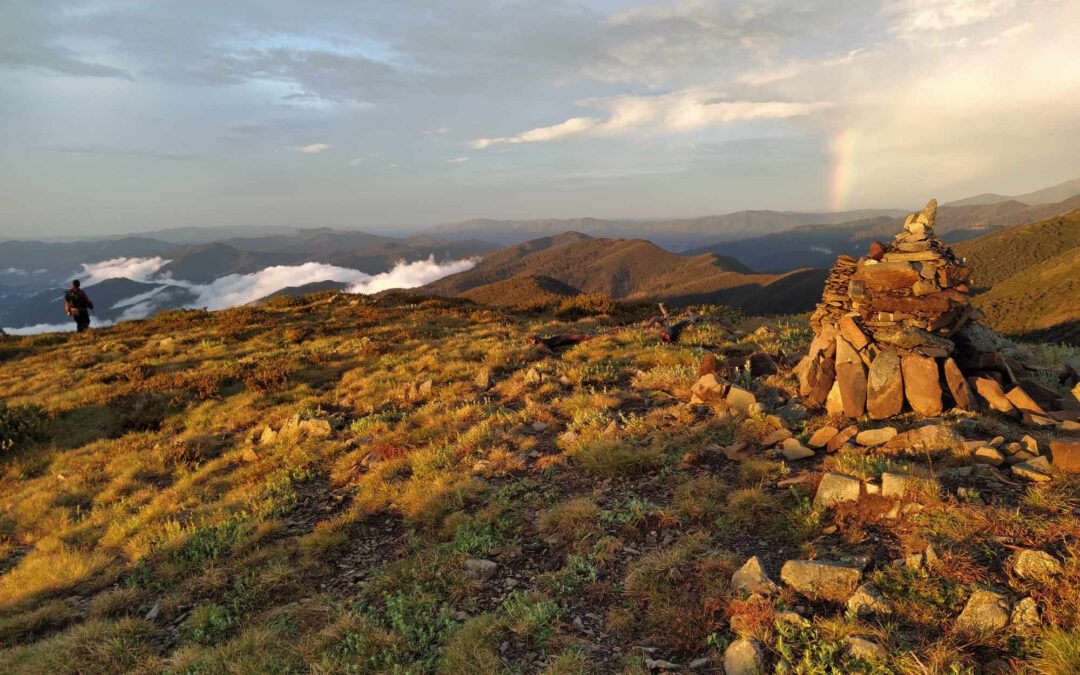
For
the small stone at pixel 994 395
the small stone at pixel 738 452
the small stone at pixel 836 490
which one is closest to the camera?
the small stone at pixel 836 490

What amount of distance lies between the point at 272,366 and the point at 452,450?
367 inches

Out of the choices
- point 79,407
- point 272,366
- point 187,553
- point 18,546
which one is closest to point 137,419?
point 79,407

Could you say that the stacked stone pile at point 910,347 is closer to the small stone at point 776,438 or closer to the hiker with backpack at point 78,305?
the small stone at point 776,438

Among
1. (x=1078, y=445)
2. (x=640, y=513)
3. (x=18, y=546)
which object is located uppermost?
(x=1078, y=445)

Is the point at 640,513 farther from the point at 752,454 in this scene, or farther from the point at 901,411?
the point at 901,411

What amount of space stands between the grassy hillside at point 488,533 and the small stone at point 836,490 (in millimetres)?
160

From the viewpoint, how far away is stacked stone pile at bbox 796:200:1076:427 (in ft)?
26.0

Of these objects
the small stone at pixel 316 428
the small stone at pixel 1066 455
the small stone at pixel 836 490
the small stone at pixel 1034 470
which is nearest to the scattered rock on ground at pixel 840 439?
the small stone at pixel 836 490

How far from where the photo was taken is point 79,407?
1342 centimetres

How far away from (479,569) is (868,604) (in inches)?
154

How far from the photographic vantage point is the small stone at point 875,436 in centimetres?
682

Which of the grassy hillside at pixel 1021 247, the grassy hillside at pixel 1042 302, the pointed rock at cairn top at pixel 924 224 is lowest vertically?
the grassy hillside at pixel 1042 302

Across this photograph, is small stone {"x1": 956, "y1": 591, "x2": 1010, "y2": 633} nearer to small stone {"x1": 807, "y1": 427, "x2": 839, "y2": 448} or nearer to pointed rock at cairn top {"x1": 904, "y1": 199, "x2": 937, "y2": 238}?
small stone {"x1": 807, "y1": 427, "x2": 839, "y2": 448}

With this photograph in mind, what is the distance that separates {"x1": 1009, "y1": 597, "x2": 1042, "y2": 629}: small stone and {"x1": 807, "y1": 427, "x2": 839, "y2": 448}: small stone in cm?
350
